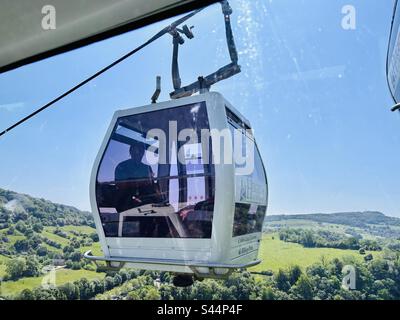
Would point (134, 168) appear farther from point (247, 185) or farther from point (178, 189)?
point (247, 185)

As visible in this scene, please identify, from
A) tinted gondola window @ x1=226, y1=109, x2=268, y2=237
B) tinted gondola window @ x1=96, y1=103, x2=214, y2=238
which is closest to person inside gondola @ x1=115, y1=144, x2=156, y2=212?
tinted gondola window @ x1=96, y1=103, x2=214, y2=238

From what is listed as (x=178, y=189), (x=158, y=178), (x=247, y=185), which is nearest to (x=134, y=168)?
(x=158, y=178)

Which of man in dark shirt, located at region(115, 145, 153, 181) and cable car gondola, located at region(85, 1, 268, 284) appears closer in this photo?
cable car gondola, located at region(85, 1, 268, 284)

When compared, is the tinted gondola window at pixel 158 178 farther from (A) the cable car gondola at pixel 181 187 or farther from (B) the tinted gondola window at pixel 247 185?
(B) the tinted gondola window at pixel 247 185

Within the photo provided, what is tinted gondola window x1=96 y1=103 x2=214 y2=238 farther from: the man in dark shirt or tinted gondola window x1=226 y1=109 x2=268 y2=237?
tinted gondola window x1=226 y1=109 x2=268 y2=237

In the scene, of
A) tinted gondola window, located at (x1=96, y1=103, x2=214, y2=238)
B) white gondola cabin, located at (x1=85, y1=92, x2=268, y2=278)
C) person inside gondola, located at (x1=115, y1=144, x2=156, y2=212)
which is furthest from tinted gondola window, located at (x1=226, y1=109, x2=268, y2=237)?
person inside gondola, located at (x1=115, y1=144, x2=156, y2=212)

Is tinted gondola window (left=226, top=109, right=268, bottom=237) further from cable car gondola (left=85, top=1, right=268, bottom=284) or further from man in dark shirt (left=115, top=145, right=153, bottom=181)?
man in dark shirt (left=115, top=145, right=153, bottom=181)
